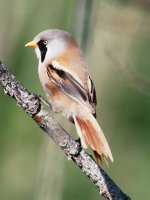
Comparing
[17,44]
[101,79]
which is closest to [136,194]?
[101,79]

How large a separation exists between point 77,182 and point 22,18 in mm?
1440

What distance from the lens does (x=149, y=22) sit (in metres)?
5.90

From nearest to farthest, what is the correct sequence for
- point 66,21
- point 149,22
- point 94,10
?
point 94,10
point 149,22
point 66,21

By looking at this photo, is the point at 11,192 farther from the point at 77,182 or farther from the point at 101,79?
the point at 101,79

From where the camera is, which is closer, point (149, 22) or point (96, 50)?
point (149, 22)

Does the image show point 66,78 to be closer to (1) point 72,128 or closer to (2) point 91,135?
(2) point 91,135

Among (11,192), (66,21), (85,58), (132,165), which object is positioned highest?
(85,58)

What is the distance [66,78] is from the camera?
476 centimetres

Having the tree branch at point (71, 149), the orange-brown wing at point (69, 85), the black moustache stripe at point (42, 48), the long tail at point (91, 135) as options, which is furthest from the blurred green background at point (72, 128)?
the tree branch at point (71, 149)

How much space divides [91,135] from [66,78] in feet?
1.67

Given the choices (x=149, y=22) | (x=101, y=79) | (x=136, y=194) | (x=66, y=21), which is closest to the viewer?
(x=149, y=22)

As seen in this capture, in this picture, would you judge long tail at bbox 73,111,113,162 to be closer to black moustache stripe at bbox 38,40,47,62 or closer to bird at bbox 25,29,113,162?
bird at bbox 25,29,113,162

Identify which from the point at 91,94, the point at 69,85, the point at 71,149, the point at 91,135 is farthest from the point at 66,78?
the point at 71,149

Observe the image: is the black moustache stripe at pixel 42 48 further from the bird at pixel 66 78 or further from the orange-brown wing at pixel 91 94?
the orange-brown wing at pixel 91 94
